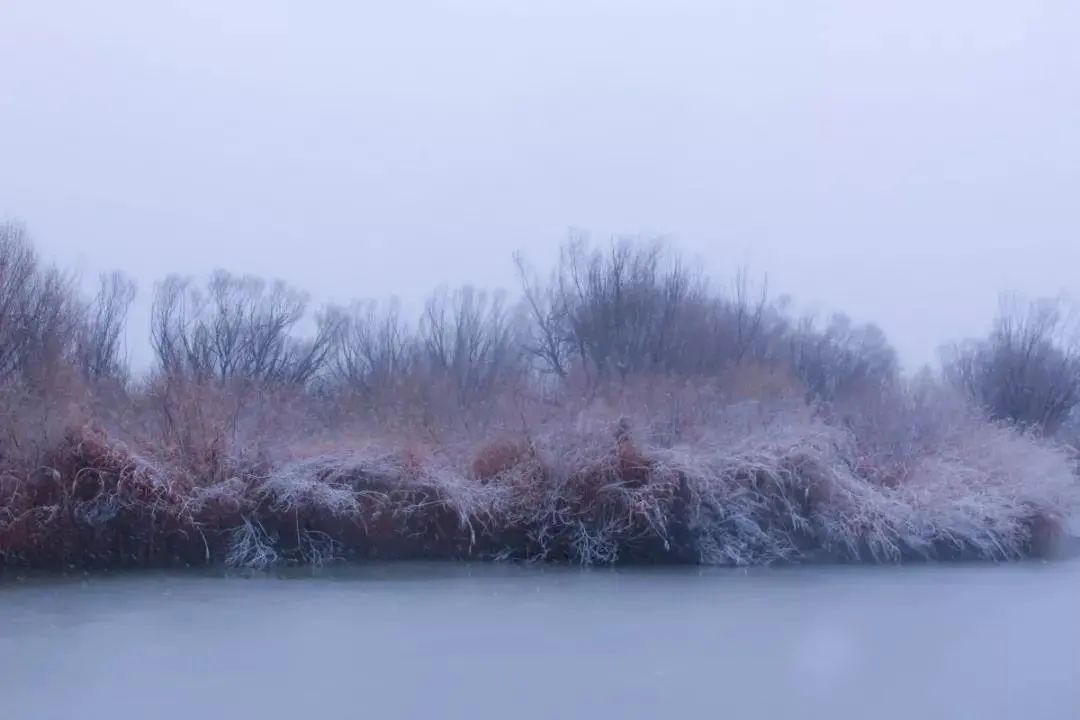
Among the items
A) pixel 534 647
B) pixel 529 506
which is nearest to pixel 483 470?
pixel 529 506

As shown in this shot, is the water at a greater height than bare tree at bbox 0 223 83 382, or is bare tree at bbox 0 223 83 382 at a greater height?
bare tree at bbox 0 223 83 382

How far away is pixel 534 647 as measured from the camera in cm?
1030

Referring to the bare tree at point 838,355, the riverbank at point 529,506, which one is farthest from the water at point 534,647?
the bare tree at point 838,355

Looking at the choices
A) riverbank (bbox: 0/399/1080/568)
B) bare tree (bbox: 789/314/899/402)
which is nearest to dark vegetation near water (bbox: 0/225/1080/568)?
riverbank (bbox: 0/399/1080/568)

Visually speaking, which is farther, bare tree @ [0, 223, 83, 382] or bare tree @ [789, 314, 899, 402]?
bare tree @ [789, 314, 899, 402]

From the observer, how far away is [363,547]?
55.9 ft

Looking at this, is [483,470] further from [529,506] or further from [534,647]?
[534,647]

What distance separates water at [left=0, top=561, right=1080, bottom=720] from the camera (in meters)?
8.34

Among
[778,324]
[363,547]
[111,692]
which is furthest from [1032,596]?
[778,324]

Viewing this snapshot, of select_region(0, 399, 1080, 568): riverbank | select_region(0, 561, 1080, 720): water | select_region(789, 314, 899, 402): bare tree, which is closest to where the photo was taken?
select_region(0, 561, 1080, 720): water

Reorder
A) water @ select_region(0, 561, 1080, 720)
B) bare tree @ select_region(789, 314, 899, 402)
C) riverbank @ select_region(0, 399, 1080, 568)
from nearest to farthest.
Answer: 1. water @ select_region(0, 561, 1080, 720)
2. riverbank @ select_region(0, 399, 1080, 568)
3. bare tree @ select_region(789, 314, 899, 402)

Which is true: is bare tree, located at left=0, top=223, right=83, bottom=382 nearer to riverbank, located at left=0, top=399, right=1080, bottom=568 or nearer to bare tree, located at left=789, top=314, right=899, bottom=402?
riverbank, located at left=0, top=399, right=1080, bottom=568

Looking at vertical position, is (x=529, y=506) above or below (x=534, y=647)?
above

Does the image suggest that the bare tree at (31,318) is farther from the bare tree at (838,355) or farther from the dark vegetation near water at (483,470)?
the bare tree at (838,355)
